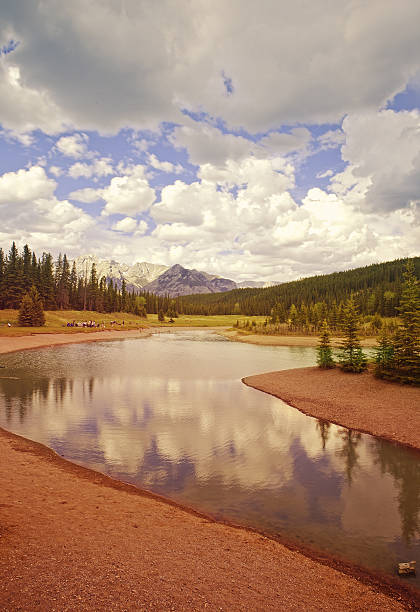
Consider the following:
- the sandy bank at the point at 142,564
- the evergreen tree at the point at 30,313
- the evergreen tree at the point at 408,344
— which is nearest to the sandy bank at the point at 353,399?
the evergreen tree at the point at 408,344

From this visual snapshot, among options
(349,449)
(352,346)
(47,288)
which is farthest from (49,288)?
(349,449)

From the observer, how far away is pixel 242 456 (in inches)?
661

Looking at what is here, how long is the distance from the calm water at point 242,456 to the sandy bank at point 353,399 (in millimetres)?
1388

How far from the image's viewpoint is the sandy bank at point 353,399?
68.7 feet

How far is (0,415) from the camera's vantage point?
2206cm

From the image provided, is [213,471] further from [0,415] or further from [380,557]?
[0,415]

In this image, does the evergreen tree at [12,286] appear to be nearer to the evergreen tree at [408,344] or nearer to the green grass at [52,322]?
the green grass at [52,322]

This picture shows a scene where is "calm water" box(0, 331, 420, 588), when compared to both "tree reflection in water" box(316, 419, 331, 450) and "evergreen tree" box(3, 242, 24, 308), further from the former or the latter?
"evergreen tree" box(3, 242, 24, 308)

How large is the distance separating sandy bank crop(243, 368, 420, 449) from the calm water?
4.55ft

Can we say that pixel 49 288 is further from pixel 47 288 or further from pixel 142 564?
pixel 142 564

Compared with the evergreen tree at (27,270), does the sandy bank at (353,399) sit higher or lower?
lower

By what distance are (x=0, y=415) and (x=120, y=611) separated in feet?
65.8

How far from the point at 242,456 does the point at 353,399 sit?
45.8 ft

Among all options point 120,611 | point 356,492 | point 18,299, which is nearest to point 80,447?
point 120,611
